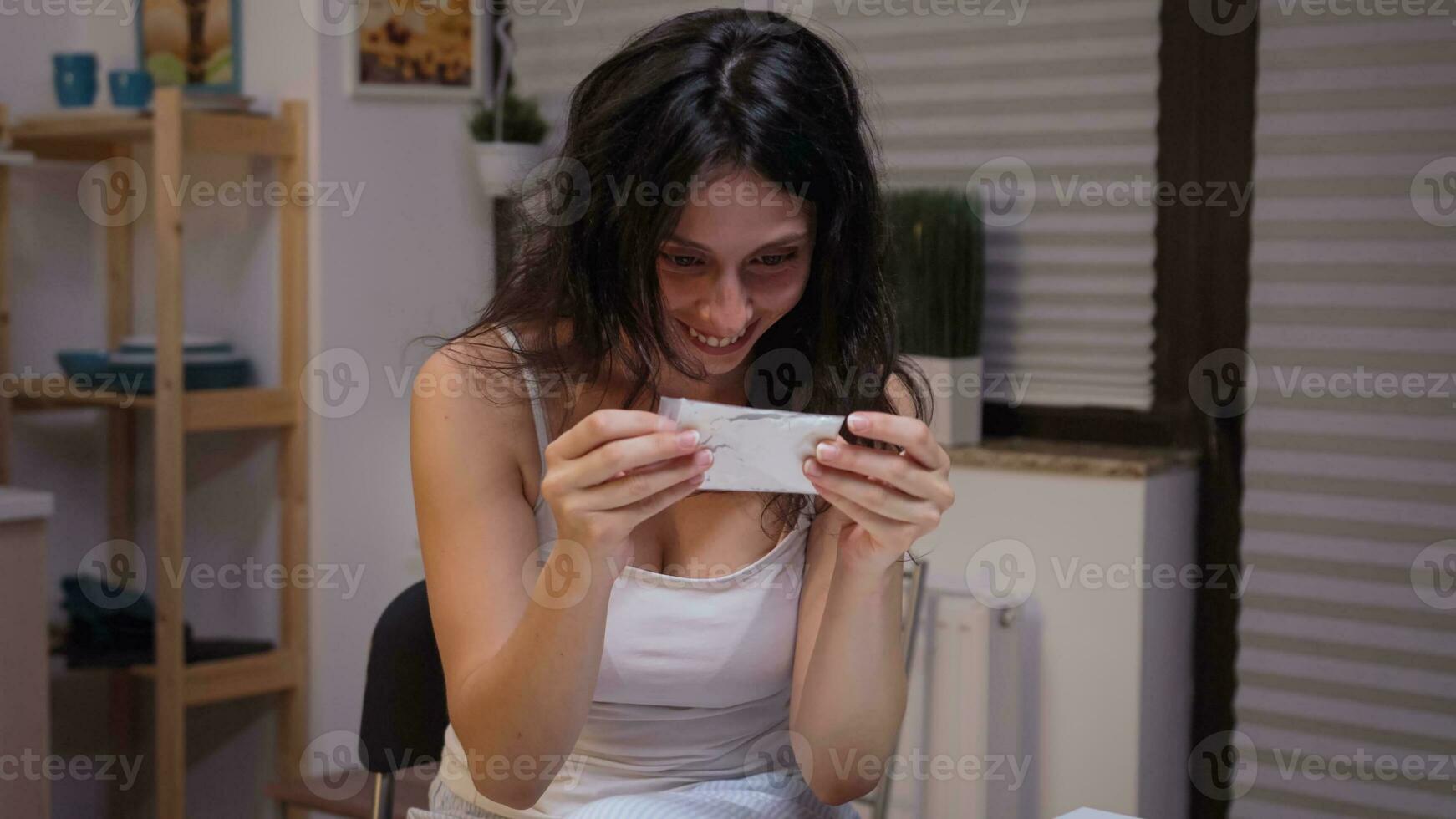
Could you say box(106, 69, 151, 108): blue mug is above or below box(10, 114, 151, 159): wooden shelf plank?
→ above

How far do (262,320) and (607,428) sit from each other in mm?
2079

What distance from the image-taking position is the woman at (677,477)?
3.95 ft

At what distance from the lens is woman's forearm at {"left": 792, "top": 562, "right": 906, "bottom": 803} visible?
4.46ft

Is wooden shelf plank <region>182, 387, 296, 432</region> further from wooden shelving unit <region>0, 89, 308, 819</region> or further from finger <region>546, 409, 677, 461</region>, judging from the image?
finger <region>546, 409, 677, 461</region>

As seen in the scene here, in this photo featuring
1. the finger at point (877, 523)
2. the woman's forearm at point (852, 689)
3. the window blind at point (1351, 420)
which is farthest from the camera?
the window blind at point (1351, 420)

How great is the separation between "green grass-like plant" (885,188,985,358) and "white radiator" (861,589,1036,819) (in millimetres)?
447

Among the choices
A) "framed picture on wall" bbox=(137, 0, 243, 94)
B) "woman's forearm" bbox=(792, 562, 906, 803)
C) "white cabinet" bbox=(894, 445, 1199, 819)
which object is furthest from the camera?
"framed picture on wall" bbox=(137, 0, 243, 94)

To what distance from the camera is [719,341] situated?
1.29 metres

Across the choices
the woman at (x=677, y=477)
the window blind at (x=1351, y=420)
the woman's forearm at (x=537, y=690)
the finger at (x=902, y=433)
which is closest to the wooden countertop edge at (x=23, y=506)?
the woman at (x=677, y=477)

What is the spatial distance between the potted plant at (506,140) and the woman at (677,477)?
58.1 inches

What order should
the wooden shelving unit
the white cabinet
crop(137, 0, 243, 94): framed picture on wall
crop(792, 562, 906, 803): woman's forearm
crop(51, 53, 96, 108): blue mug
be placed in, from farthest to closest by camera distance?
crop(137, 0, 243, 94): framed picture on wall
crop(51, 53, 96, 108): blue mug
the wooden shelving unit
the white cabinet
crop(792, 562, 906, 803): woman's forearm

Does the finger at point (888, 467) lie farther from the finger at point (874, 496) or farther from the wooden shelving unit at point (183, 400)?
the wooden shelving unit at point (183, 400)

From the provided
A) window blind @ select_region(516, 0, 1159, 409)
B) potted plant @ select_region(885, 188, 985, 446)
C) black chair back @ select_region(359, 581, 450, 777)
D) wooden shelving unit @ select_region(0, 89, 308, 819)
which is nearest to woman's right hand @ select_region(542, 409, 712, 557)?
black chair back @ select_region(359, 581, 450, 777)

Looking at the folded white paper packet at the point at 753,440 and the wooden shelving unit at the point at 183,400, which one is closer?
the folded white paper packet at the point at 753,440
